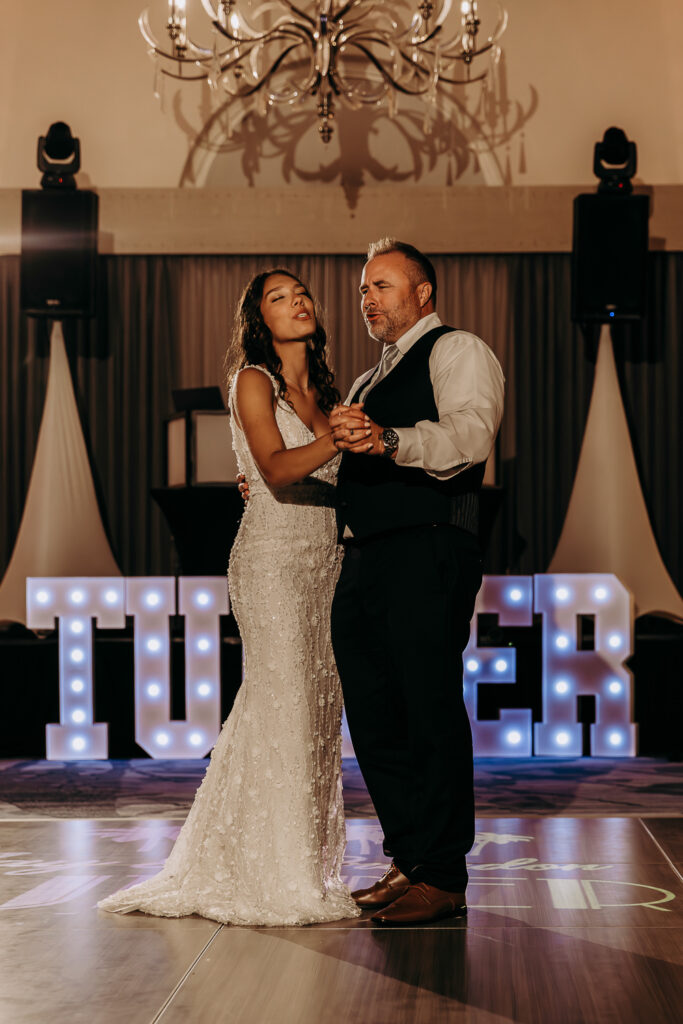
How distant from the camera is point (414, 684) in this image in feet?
9.03

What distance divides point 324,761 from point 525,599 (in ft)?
8.89

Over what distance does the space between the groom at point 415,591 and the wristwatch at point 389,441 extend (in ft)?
0.18

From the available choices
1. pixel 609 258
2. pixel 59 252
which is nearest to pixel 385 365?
pixel 609 258

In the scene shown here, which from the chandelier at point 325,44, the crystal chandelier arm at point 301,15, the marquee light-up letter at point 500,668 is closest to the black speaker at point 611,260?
the chandelier at point 325,44

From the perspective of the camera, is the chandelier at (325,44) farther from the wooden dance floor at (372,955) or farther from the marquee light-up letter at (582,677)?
the wooden dance floor at (372,955)

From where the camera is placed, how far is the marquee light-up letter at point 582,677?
5.45 m

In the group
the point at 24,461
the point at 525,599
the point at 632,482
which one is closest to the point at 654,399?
the point at 632,482

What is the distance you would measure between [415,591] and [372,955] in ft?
2.70

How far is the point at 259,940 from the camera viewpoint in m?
Result: 2.54

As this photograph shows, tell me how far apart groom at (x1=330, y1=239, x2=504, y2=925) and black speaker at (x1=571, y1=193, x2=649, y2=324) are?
414cm

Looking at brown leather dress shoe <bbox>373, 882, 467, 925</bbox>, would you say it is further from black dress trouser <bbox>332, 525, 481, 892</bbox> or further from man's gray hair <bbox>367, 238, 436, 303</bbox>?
man's gray hair <bbox>367, 238, 436, 303</bbox>

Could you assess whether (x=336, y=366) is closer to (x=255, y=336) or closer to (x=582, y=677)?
(x=582, y=677)

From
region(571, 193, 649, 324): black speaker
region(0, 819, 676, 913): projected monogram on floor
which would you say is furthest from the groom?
region(571, 193, 649, 324): black speaker

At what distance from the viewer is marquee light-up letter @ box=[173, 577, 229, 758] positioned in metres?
5.35
